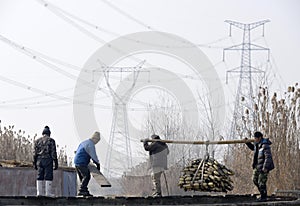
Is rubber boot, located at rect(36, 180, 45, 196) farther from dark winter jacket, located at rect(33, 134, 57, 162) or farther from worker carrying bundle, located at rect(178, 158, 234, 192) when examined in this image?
worker carrying bundle, located at rect(178, 158, 234, 192)

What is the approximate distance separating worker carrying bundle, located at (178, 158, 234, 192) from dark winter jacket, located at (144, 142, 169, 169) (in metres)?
0.91

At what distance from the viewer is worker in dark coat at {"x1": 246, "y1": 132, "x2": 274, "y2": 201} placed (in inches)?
579

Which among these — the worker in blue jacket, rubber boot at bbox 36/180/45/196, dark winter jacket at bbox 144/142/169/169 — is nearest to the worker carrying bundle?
dark winter jacket at bbox 144/142/169/169

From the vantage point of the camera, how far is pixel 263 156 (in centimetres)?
1480

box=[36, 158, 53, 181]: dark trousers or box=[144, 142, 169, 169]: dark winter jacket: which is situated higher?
box=[144, 142, 169, 169]: dark winter jacket

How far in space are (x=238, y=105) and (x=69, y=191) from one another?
851cm

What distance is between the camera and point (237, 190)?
22469mm

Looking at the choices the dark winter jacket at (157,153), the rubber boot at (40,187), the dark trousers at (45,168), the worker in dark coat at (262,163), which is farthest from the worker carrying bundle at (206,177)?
the rubber boot at (40,187)

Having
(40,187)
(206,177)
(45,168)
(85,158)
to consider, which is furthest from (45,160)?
(206,177)

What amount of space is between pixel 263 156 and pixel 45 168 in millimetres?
Answer: 5278

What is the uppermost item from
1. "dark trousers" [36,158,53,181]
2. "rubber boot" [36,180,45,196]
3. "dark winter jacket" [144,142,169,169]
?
"dark winter jacket" [144,142,169,169]

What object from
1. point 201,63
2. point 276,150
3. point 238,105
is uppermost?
point 201,63

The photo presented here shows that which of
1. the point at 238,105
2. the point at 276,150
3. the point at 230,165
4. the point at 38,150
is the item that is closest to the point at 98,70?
the point at 238,105

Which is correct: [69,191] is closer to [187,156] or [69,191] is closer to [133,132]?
[187,156]
